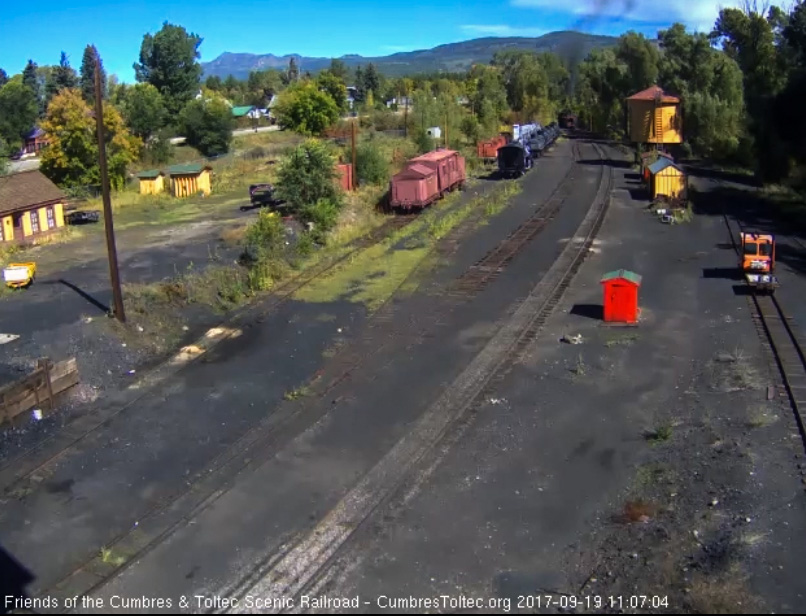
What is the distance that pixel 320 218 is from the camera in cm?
3080

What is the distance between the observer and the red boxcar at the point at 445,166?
127 ft

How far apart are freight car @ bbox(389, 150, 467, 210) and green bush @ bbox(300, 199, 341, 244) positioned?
493 centimetres

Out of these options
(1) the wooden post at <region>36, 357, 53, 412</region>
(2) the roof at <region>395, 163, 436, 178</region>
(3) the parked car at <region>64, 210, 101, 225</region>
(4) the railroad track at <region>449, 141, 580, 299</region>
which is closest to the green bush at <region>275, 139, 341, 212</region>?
(2) the roof at <region>395, 163, 436, 178</region>

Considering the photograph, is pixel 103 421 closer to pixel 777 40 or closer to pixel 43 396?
pixel 43 396

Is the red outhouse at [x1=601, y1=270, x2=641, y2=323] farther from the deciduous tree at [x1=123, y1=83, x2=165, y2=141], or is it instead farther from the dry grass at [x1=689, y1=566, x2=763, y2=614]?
the deciduous tree at [x1=123, y1=83, x2=165, y2=141]

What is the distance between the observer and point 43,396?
15578mm

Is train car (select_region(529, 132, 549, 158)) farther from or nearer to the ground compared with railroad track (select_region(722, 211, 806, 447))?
farther from the ground

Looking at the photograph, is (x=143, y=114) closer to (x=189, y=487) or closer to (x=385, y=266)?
(x=385, y=266)

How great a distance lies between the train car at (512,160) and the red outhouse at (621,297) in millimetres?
29358

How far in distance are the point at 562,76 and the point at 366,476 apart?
87.1 m

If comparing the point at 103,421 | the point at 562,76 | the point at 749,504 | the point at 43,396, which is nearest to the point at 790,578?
the point at 749,504

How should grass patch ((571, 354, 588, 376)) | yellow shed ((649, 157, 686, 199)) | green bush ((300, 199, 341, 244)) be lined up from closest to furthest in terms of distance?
grass patch ((571, 354, 588, 376)), green bush ((300, 199, 341, 244)), yellow shed ((649, 157, 686, 199))

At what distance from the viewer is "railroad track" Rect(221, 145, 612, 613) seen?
9.75 meters

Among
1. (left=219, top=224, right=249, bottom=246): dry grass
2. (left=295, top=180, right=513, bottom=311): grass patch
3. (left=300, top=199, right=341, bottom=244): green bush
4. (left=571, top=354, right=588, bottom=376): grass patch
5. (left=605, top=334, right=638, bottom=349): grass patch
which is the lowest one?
(left=571, top=354, right=588, bottom=376): grass patch
